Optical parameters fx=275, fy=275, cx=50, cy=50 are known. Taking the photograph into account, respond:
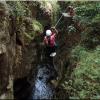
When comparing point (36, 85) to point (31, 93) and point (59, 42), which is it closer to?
point (31, 93)

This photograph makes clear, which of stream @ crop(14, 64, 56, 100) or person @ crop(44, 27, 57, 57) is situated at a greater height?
person @ crop(44, 27, 57, 57)

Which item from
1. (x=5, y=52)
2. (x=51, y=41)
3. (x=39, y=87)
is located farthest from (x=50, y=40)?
(x=39, y=87)

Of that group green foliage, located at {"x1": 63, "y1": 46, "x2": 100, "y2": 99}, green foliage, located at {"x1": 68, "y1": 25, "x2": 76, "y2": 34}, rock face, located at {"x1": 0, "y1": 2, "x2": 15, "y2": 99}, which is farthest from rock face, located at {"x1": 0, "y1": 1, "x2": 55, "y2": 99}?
green foliage, located at {"x1": 63, "y1": 46, "x2": 100, "y2": 99}

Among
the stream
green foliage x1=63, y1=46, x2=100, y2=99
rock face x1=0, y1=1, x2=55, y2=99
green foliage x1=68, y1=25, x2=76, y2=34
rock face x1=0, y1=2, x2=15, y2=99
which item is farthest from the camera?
the stream

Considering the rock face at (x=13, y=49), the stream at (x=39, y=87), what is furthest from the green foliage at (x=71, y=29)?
the stream at (x=39, y=87)

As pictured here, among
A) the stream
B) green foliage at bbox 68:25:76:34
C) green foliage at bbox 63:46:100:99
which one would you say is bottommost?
the stream

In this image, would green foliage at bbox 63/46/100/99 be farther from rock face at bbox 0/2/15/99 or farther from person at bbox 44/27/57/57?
person at bbox 44/27/57/57

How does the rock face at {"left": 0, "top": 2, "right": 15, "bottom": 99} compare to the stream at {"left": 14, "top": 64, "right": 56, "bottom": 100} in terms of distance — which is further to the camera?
the stream at {"left": 14, "top": 64, "right": 56, "bottom": 100}

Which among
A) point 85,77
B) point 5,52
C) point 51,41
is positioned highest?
point 5,52

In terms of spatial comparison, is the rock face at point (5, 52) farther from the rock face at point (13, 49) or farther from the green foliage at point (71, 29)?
the green foliage at point (71, 29)

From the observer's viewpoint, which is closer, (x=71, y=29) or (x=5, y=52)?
(x=5, y=52)

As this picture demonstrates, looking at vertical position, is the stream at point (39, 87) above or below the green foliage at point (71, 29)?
below

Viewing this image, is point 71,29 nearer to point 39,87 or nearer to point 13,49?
point 13,49

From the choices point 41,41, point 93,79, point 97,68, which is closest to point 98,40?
point 97,68
